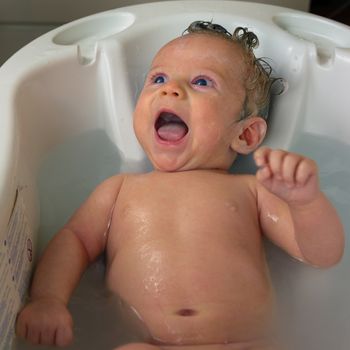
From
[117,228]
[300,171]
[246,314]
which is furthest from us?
[117,228]

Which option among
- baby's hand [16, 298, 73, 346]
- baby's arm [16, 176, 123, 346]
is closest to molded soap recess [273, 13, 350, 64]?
baby's arm [16, 176, 123, 346]

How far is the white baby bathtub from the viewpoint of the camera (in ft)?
3.17

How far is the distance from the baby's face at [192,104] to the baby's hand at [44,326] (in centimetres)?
28

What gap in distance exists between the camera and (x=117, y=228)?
93 cm

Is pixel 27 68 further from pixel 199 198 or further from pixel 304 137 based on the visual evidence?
pixel 304 137

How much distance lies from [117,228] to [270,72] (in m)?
0.40

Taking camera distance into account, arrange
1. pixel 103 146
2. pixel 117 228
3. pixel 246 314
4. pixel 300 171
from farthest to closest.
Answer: pixel 103 146 → pixel 117 228 → pixel 246 314 → pixel 300 171

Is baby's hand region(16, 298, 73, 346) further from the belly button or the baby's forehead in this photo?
the baby's forehead

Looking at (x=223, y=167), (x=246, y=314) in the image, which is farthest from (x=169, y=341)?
(x=223, y=167)

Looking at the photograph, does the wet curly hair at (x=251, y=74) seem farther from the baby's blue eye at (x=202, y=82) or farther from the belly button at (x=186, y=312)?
the belly button at (x=186, y=312)

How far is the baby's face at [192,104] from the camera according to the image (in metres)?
0.93

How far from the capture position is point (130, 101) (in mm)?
1134

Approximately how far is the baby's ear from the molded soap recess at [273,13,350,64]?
196 mm

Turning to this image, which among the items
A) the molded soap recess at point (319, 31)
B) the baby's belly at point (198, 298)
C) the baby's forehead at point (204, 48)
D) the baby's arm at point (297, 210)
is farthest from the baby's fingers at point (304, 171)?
the molded soap recess at point (319, 31)
